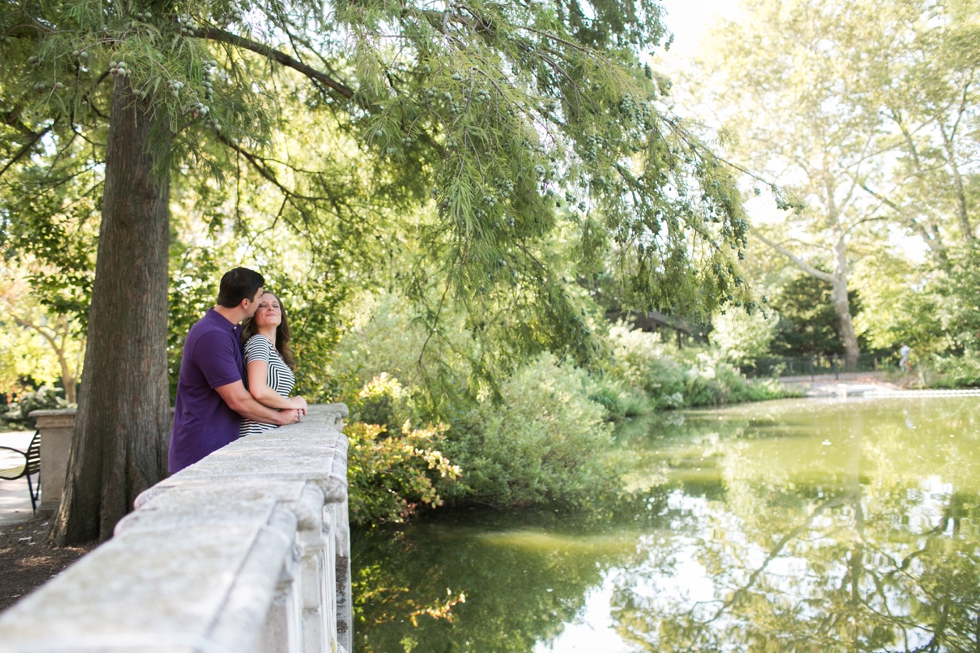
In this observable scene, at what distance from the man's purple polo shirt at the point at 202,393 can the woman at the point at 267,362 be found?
13 cm

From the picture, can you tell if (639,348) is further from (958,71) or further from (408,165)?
(408,165)

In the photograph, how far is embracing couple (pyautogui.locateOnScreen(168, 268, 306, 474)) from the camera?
11.6 ft

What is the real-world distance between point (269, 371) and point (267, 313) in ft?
1.22

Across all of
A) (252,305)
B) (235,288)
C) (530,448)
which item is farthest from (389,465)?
(235,288)

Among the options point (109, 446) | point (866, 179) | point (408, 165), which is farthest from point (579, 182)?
point (866, 179)

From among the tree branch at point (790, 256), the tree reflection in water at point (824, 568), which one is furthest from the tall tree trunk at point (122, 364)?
the tree branch at point (790, 256)

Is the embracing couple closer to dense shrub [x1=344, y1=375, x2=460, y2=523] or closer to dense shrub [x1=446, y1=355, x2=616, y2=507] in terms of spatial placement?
dense shrub [x1=344, y1=375, x2=460, y2=523]

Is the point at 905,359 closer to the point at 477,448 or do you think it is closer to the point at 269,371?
the point at 477,448

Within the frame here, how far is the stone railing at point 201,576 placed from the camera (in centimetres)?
84

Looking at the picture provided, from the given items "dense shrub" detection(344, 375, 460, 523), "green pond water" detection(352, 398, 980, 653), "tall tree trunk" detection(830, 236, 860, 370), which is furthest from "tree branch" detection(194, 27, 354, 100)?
"tall tree trunk" detection(830, 236, 860, 370)

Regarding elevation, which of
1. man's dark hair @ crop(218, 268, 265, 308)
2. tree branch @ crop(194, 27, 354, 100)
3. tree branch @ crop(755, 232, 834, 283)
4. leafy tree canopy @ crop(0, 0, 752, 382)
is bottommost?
man's dark hair @ crop(218, 268, 265, 308)

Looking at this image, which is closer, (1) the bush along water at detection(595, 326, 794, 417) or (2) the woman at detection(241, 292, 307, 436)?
(2) the woman at detection(241, 292, 307, 436)

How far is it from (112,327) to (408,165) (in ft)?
9.64

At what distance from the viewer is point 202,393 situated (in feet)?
11.8
